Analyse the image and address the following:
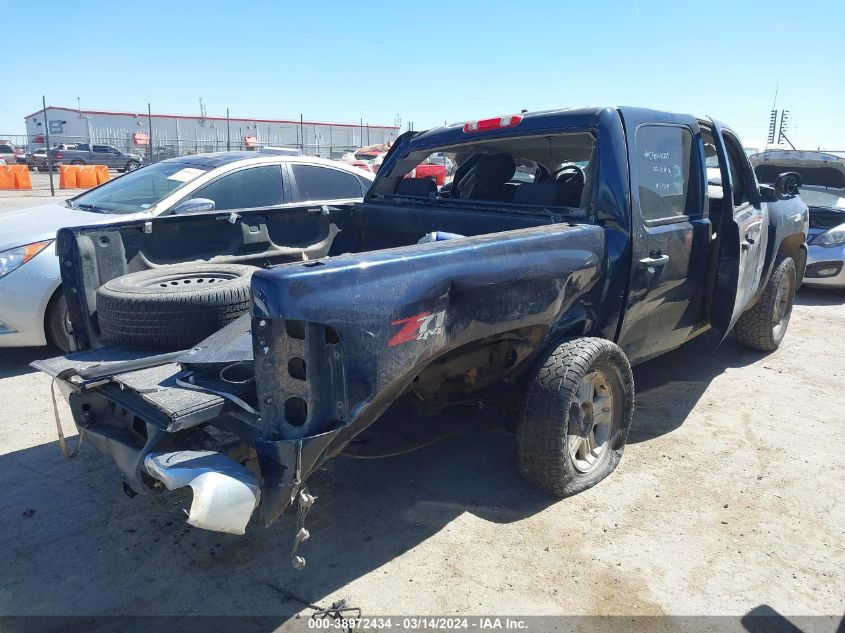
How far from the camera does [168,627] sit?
248 cm

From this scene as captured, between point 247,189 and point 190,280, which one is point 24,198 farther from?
point 190,280

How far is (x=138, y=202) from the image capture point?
5.92 m

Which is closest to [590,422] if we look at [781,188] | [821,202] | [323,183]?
[781,188]

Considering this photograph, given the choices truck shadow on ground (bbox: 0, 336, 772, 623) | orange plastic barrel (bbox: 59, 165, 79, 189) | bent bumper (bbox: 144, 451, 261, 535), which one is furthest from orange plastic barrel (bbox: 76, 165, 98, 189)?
bent bumper (bbox: 144, 451, 261, 535)

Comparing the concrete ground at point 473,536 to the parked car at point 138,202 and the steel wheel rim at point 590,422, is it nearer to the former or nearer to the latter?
the steel wheel rim at point 590,422

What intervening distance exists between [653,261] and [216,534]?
267 cm

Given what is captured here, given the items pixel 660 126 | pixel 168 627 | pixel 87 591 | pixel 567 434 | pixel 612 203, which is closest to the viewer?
pixel 168 627

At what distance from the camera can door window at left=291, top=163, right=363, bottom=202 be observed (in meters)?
6.57

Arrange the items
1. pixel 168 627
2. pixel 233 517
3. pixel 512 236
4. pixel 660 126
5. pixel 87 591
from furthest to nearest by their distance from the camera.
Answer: pixel 660 126 < pixel 512 236 < pixel 87 591 < pixel 168 627 < pixel 233 517

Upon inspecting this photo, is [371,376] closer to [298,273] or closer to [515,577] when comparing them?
[298,273]

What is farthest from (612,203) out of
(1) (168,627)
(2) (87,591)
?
(2) (87,591)

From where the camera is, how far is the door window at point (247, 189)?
599 centimetres

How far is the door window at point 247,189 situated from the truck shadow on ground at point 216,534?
282 centimetres

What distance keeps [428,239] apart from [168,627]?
202 centimetres
